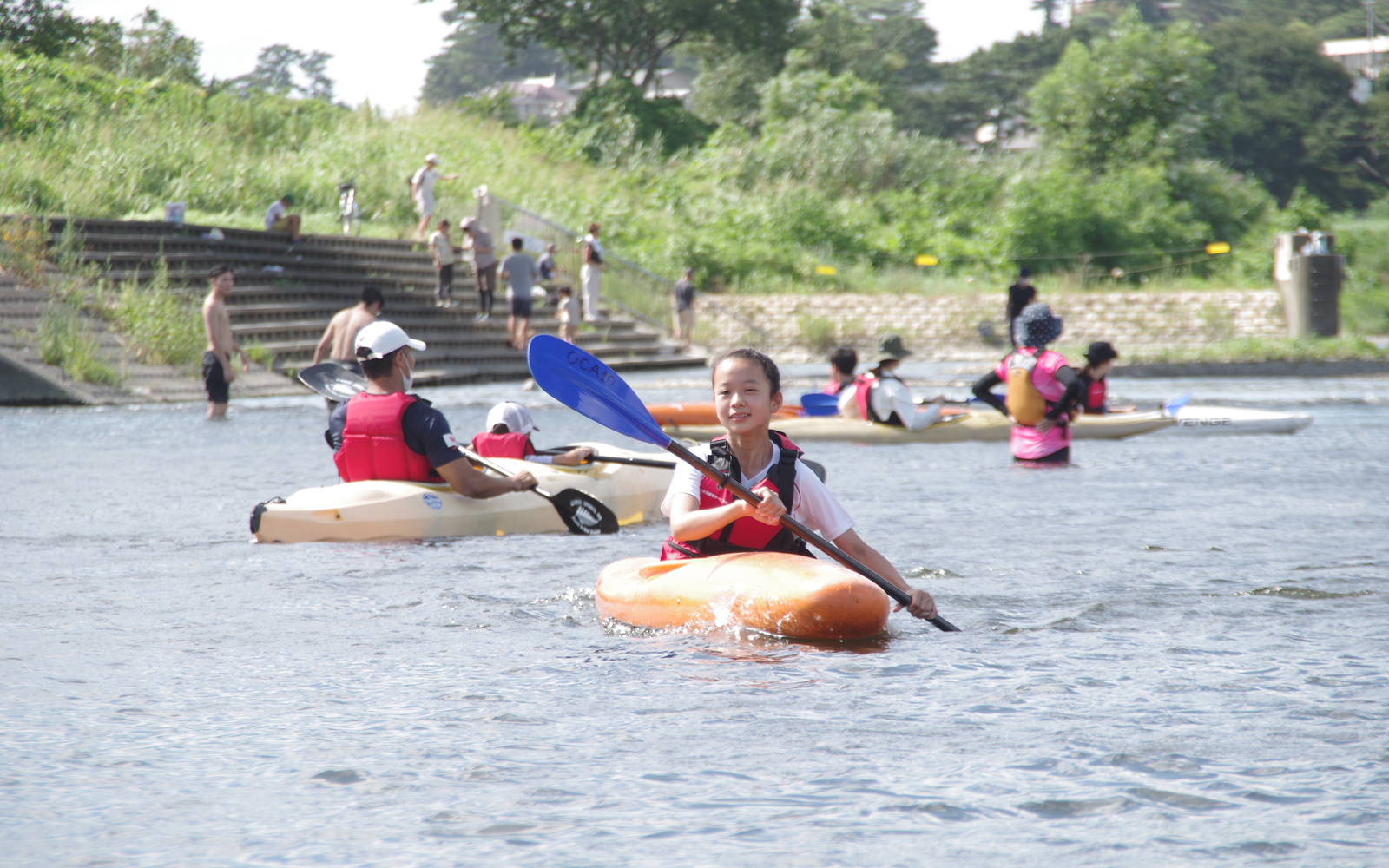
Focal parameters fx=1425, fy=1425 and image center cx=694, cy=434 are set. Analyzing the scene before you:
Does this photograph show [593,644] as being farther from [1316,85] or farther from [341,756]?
[1316,85]

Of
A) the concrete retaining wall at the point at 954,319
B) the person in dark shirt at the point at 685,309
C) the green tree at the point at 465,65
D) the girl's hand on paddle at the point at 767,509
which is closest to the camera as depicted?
the girl's hand on paddle at the point at 767,509

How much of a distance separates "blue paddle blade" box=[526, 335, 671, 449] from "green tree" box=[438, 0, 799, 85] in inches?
1535

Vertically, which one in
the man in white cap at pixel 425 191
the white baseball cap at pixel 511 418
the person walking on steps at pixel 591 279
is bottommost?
the white baseball cap at pixel 511 418

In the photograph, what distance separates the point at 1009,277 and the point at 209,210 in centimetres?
1497

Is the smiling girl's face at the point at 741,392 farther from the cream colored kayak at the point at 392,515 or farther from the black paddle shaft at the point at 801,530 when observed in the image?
the cream colored kayak at the point at 392,515

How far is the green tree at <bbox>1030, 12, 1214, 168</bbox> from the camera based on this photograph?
33.6 meters

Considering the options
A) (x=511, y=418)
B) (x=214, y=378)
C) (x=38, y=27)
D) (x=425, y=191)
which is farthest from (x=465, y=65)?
(x=511, y=418)

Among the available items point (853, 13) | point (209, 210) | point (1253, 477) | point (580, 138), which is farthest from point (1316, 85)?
point (1253, 477)

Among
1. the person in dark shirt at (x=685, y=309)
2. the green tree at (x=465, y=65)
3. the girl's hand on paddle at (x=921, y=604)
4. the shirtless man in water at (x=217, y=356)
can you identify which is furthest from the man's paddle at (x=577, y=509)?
the green tree at (x=465, y=65)

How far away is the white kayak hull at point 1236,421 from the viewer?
1268cm

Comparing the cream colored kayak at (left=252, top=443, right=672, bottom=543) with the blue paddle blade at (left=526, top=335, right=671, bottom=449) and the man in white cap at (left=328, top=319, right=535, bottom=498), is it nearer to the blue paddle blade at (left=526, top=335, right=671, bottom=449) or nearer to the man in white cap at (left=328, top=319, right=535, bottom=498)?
the man in white cap at (left=328, top=319, right=535, bottom=498)

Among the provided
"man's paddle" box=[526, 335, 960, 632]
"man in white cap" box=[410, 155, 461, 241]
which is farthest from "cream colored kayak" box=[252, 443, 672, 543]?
"man in white cap" box=[410, 155, 461, 241]

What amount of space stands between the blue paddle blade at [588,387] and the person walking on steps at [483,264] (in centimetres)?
1741

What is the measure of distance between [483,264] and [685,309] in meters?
4.17
